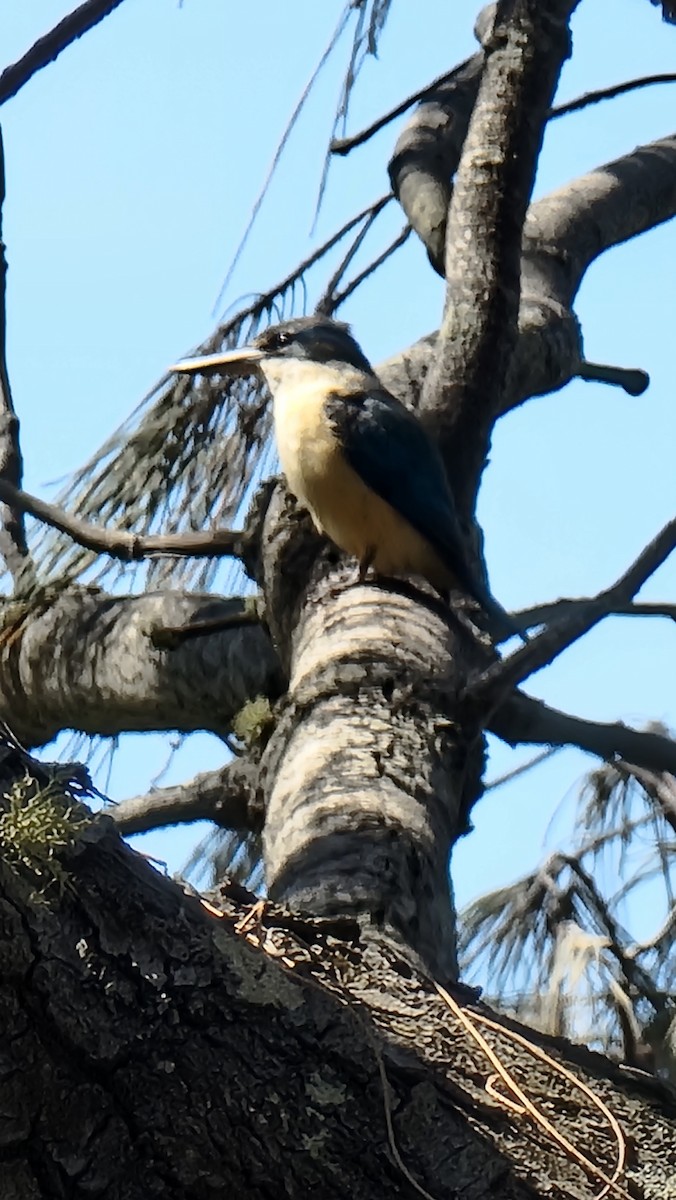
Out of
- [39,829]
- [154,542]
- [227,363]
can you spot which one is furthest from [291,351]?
[39,829]

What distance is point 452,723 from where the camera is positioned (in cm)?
240

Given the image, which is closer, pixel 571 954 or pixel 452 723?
pixel 452 723

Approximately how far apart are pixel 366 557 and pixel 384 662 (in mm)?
602

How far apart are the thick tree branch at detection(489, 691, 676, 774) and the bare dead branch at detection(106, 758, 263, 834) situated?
0.47m

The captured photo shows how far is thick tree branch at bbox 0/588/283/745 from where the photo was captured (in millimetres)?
3137

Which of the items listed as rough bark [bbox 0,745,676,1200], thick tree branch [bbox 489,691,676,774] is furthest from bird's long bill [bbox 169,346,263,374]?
rough bark [bbox 0,745,676,1200]

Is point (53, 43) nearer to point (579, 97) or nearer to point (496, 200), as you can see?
point (496, 200)

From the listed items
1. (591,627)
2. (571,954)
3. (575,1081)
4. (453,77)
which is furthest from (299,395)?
(575,1081)

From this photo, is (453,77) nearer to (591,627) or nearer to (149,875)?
(591,627)

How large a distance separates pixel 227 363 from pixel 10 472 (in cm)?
66

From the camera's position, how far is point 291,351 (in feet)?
12.2

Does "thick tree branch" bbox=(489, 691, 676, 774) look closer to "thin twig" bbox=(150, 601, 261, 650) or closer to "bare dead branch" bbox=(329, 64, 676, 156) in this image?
"thin twig" bbox=(150, 601, 261, 650)

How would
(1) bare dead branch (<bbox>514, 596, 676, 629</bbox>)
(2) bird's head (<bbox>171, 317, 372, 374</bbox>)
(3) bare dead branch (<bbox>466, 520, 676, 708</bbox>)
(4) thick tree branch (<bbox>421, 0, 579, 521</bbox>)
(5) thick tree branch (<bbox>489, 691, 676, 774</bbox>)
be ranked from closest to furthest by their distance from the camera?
(3) bare dead branch (<bbox>466, 520, 676, 708</bbox>) < (5) thick tree branch (<bbox>489, 691, 676, 774</bbox>) < (4) thick tree branch (<bbox>421, 0, 579, 521</bbox>) < (1) bare dead branch (<bbox>514, 596, 676, 629</bbox>) < (2) bird's head (<bbox>171, 317, 372, 374</bbox>)

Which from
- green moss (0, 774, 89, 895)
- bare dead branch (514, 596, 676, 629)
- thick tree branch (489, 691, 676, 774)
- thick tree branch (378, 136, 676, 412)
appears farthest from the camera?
thick tree branch (378, 136, 676, 412)
